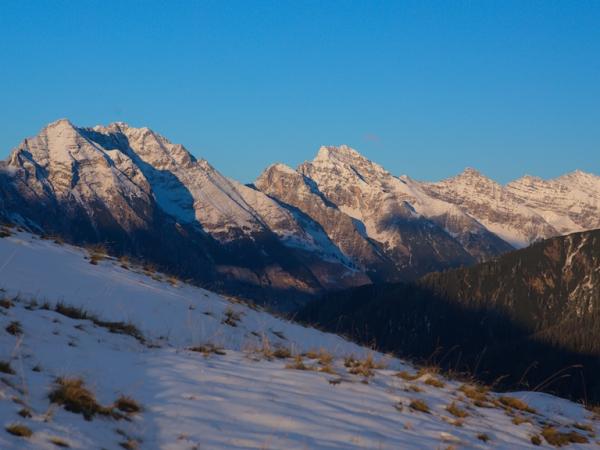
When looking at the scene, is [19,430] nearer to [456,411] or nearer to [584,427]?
[456,411]

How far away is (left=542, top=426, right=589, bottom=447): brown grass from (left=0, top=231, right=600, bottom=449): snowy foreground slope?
5 cm

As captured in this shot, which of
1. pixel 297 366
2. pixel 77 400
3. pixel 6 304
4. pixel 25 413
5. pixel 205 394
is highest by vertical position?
pixel 297 366

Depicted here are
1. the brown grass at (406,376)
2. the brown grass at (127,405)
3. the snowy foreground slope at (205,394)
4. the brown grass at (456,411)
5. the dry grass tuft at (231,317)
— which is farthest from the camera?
the dry grass tuft at (231,317)

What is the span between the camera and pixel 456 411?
13.8m

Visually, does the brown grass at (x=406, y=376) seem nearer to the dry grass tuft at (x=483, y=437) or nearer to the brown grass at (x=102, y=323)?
the dry grass tuft at (x=483, y=437)

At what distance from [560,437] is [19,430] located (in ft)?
36.8

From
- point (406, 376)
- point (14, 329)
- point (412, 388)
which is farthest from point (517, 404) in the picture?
point (14, 329)

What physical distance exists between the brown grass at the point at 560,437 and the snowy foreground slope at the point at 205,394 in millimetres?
55

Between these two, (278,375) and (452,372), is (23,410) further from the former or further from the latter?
(452,372)

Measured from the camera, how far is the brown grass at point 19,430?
27.0 ft

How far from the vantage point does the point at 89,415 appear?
377 inches

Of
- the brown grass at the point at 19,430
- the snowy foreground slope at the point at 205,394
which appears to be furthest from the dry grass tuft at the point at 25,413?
the brown grass at the point at 19,430

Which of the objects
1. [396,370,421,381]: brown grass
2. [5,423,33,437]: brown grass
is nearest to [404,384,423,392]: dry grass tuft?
[396,370,421,381]: brown grass

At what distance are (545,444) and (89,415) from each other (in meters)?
9.49
